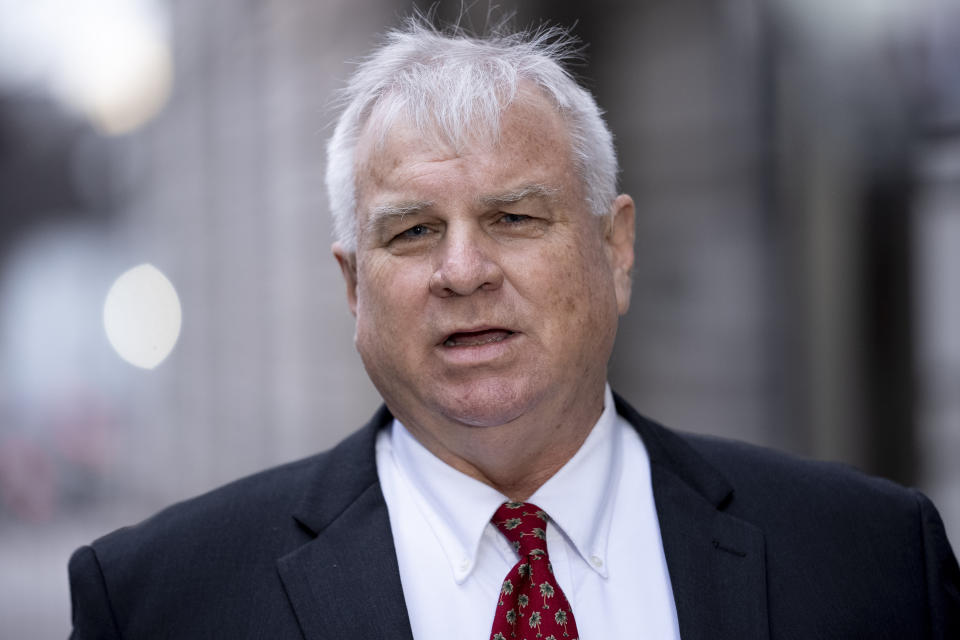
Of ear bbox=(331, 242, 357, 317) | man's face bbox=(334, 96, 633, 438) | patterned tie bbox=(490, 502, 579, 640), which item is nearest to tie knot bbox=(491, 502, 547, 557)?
patterned tie bbox=(490, 502, 579, 640)

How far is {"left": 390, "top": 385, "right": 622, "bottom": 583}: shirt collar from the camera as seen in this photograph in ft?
6.86

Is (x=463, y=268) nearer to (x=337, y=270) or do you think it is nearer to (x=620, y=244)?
(x=620, y=244)

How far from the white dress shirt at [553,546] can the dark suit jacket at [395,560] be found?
61 mm

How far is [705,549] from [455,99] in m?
1.13

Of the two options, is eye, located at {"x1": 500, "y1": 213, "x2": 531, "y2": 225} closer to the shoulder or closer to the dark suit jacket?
the dark suit jacket

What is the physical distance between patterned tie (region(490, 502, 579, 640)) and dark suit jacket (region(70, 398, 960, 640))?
0.68ft

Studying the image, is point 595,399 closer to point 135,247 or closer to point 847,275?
point 847,275

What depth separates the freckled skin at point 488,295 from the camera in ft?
6.66

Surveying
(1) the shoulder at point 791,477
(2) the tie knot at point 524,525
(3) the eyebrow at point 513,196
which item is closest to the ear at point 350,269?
(3) the eyebrow at point 513,196

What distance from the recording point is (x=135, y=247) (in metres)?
15.3

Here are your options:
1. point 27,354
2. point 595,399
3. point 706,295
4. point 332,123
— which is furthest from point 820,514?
point 27,354

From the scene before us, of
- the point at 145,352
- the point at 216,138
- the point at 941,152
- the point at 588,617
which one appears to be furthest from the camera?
the point at 145,352

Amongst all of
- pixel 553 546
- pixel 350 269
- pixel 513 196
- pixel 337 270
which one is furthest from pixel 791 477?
pixel 337 270

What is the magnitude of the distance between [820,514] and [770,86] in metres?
2.67
